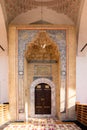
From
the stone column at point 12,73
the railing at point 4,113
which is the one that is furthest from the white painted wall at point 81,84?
the railing at point 4,113

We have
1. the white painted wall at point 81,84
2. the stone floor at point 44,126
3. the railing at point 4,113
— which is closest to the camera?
the stone floor at point 44,126

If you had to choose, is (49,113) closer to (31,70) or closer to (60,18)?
(31,70)

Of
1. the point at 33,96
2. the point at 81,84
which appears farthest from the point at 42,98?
the point at 81,84

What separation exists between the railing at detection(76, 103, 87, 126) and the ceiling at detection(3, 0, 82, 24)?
3.18 m

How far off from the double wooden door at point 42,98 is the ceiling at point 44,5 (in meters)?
3.06

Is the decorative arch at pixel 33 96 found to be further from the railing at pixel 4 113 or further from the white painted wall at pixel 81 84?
the railing at pixel 4 113

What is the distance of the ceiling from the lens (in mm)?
6539

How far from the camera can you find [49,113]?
817cm

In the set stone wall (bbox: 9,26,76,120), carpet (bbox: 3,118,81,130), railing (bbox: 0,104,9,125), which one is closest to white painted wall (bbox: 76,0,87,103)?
stone wall (bbox: 9,26,76,120)

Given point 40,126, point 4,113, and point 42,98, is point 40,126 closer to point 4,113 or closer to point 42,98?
point 4,113

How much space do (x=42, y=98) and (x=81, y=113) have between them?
2.20m

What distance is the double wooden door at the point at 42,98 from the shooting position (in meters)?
8.21

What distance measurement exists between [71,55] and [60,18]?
155 centimetres

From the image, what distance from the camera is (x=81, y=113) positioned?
6539 millimetres
